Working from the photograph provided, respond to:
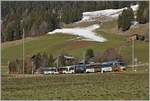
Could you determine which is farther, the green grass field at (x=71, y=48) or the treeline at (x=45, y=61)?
the green grass field at (x=71, y=48)

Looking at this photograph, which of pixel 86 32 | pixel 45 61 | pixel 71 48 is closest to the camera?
pixel 45 61

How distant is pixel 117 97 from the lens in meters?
22.3

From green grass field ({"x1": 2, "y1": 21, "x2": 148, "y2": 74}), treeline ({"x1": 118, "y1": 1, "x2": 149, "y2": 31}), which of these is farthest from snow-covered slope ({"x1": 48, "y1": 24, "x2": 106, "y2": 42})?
treeline ({"x1": 118, "y1": 1, "x2": 149, "y2": 31})

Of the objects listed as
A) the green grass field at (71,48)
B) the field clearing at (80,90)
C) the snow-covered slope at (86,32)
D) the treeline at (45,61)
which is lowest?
the field clearing at (80,90)

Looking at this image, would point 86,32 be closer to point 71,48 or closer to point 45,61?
point 71,48

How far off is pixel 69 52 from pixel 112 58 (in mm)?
28241

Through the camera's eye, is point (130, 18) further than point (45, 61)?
Yes

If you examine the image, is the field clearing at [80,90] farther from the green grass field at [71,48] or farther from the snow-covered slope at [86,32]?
the snow-covered slope at [86,32]

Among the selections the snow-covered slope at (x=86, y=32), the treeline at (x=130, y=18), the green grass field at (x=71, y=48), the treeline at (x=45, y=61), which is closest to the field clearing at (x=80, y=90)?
the treeline at (x=45, y=61)

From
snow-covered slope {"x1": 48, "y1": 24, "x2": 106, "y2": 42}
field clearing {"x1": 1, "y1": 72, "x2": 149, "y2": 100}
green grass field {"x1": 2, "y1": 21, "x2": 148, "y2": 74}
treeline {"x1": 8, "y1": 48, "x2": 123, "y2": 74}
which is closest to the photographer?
field clearing {"x1": 1, "y1": 72, "x2": 149, "y2": 100}

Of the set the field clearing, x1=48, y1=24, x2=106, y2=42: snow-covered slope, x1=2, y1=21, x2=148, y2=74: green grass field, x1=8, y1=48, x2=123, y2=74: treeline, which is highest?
x1=48, y1=24, x2=106, y2=42: snow-covered slope

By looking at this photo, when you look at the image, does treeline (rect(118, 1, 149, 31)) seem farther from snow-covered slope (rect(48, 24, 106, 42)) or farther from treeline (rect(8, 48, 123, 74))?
treeline (rect(8, 48, 123, 74))

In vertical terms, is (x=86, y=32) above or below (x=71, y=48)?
above

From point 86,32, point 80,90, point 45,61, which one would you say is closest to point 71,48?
point 45,61
